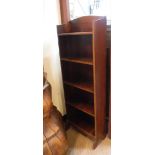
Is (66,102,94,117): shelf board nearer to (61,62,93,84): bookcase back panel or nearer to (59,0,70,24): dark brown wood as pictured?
(61,62,93,84): bookcase back panel

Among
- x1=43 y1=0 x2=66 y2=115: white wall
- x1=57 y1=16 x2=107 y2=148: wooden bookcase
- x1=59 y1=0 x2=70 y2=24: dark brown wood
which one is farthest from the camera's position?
x1=59 y1=0 x2=70 y2=24: dark brown wood

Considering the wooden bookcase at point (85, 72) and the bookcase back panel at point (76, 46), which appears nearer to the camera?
the wooden bookcase at point (85, 72)

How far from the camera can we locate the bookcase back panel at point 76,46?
179 cm

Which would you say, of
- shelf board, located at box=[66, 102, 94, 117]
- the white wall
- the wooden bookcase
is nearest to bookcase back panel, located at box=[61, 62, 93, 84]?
the wooden bookcase

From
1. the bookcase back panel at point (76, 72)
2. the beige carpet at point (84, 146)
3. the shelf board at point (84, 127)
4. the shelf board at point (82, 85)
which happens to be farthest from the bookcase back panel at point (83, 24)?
the beige carpet at point (84, 146)

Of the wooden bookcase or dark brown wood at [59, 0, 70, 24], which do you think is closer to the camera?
the wooden bookcase

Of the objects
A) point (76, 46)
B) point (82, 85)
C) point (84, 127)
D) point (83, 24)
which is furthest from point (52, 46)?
point (84, 127)

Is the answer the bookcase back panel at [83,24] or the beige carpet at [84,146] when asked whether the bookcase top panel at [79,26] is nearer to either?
the bookcase back panel at [83,24]

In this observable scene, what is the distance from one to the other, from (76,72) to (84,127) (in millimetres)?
653

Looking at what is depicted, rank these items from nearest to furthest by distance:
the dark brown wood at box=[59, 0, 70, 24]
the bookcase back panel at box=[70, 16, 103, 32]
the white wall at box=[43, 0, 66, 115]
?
the bookcase back panel at box=[70, 16, 103, 32], the white wall at box=[43, 0, 66, 115], the dark brown wood at box=[59, 0, 70, 24]

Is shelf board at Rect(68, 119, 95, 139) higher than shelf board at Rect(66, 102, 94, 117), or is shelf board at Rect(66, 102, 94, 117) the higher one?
shelf board at Rect(66, 102, 94, 117)

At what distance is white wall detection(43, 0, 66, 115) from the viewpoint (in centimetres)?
176
